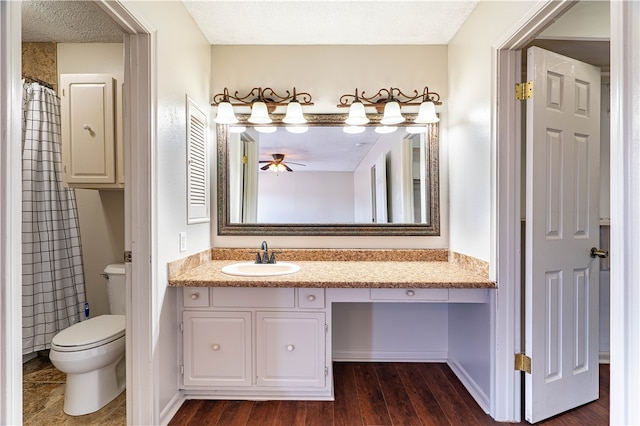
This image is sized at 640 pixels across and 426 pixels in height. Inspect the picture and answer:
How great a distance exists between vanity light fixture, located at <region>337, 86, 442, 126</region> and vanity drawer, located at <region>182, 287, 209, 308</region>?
1.50 m

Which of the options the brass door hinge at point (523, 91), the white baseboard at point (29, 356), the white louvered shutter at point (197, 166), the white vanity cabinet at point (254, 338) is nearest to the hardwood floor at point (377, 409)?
the white vanity cabinet at point (254, 338)

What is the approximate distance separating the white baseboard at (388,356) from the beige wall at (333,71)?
0.82 m

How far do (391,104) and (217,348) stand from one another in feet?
6.34

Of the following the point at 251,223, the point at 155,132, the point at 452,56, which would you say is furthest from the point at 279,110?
the point at 452,56

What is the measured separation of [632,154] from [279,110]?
2.01 metres

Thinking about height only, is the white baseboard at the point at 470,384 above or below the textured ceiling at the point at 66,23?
below

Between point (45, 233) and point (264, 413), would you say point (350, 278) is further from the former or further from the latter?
point (45, 233)

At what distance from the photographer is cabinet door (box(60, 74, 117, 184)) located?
7.19 ft

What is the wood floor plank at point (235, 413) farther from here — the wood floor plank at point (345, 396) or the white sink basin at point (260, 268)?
the white sink basin at point (260, 268)

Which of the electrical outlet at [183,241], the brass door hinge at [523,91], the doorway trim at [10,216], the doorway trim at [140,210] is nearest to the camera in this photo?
the doorway trim at [10,216]

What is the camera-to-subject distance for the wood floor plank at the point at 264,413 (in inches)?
69.3

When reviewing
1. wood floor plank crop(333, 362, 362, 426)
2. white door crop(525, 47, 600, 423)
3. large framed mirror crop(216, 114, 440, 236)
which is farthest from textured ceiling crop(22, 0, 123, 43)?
wood floor plank crop(333, 362, 362, 426)

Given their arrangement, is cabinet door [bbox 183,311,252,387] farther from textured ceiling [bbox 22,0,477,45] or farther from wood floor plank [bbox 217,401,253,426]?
textured ceiling [bbox 22,0,477,45]

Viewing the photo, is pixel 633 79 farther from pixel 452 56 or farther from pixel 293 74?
pixel 293 74
